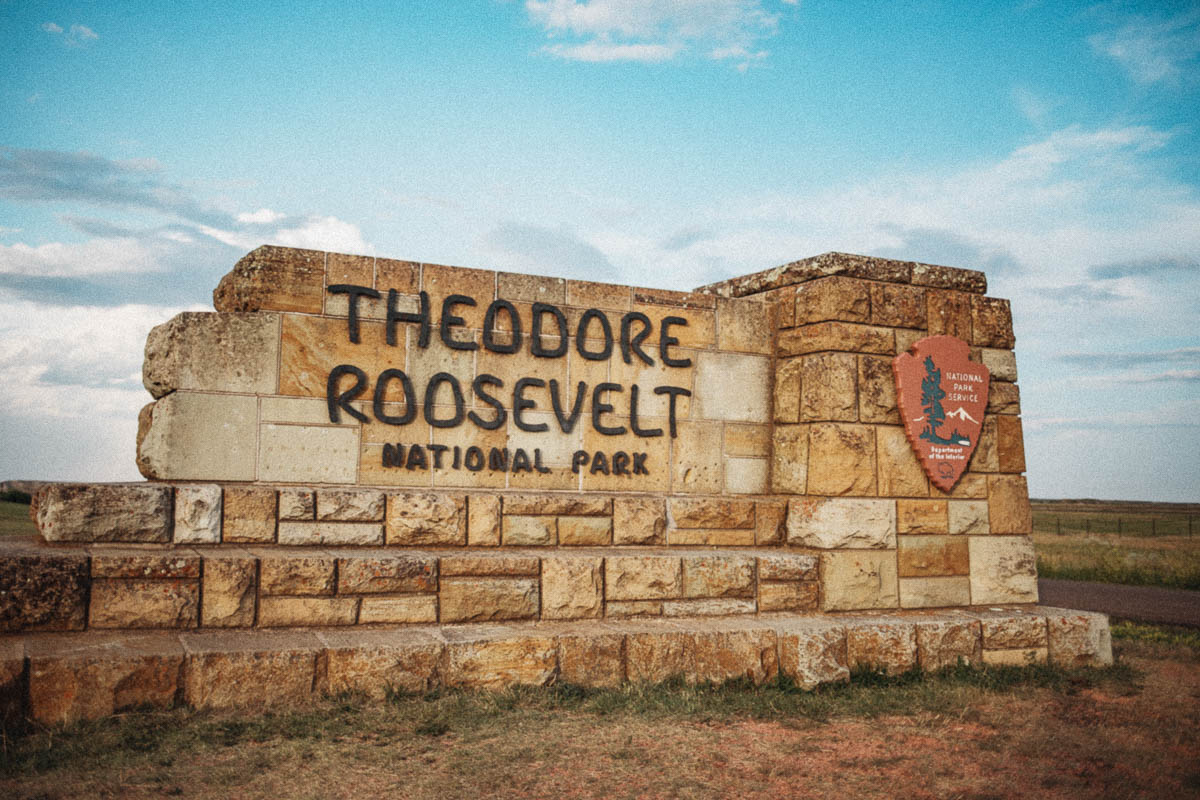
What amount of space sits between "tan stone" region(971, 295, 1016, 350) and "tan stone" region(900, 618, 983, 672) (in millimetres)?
2503

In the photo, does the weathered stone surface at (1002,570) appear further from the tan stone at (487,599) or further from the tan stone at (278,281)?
the tan stone at (278,281)

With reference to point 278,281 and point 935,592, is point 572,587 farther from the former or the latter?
point 935,592

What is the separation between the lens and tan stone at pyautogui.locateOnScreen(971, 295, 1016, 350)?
845 centimetres

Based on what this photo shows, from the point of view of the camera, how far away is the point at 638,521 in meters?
7.32

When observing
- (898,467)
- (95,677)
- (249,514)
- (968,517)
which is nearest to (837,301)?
(898,467)

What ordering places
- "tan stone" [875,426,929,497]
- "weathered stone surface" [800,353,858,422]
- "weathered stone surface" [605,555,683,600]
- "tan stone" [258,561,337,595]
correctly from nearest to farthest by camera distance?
"tan stone" [258,561,337,595] < "weathered stone surface" [605,555,683,600] < "weathered stone surface" [800,353,858,422] < "tan stone" [875,426,929,497]

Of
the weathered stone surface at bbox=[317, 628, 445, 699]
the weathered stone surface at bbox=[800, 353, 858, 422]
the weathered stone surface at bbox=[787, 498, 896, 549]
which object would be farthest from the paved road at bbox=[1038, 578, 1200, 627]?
the weathered stone surface at bbox=[317, 628, 445, 699]

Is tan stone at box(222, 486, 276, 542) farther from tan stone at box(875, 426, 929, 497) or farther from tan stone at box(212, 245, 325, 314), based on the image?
tan stone at box(875, 426, 929, 497)

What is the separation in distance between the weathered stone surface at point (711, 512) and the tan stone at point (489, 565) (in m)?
1.36

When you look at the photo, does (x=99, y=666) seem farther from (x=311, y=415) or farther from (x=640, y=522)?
(x=640, y=522)

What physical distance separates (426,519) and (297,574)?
96 cm

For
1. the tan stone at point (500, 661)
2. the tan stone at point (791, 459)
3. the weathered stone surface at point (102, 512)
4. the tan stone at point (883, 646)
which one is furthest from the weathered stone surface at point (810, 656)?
the weathered stone surface at point (102, 512)

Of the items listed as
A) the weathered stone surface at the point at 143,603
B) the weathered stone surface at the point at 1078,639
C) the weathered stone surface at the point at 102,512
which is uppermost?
the weathered stone surface at the point at 102,512

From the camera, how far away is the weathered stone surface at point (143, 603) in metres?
5.68
